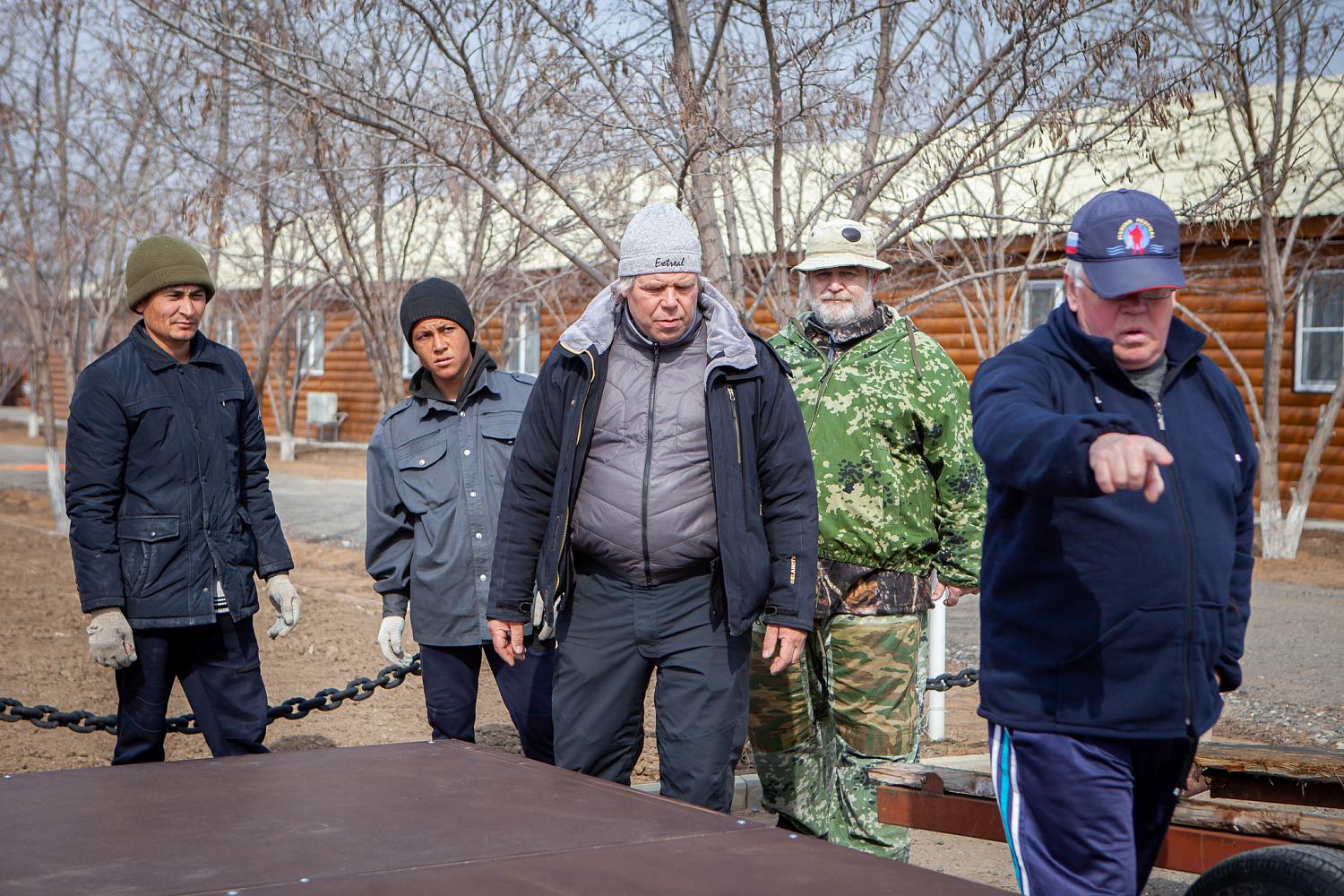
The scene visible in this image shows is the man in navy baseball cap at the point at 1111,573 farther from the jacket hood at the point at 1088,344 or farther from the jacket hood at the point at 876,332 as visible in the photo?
the jacket hood at the point at 876,332

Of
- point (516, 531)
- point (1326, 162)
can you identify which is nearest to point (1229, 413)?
point (516, 531)

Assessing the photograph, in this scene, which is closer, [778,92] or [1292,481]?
[778,92]

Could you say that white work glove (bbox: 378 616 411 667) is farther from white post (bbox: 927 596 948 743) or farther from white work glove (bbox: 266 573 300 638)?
white post (bbox: 927 596 948 743)

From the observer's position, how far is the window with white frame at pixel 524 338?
18.1 meters

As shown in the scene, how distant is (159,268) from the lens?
4359 mm

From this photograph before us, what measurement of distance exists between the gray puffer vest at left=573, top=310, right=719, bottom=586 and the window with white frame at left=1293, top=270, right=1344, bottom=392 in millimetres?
14151

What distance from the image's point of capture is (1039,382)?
2648 millimetres

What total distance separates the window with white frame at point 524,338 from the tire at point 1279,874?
Answer: 11543 mm

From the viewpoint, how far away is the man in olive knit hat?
4227mm

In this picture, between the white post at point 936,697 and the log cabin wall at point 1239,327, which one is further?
the log cabin wall at point 1239,327

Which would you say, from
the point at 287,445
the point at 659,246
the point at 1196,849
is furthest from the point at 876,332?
the point at 287,445

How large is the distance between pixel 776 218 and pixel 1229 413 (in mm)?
3586

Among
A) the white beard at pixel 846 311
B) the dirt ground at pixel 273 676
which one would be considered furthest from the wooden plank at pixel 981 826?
the dirt ground at pixel 273 676

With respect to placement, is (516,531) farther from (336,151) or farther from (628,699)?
(336,151)
